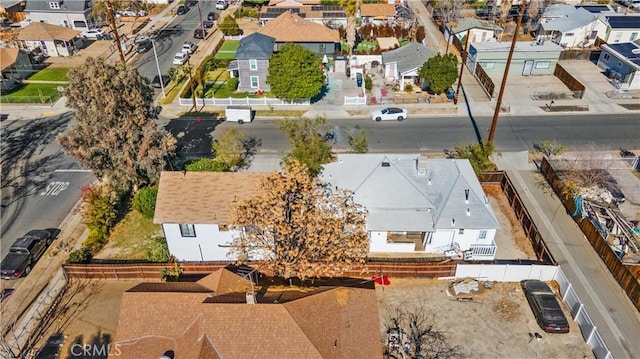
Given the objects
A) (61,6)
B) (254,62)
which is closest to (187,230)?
(254,62)

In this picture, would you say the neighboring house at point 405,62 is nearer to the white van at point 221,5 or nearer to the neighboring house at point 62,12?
the white van at point 221,5

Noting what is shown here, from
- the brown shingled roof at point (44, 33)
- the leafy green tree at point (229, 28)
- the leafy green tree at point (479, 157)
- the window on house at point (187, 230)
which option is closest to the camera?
the window on house at point (187, 230)

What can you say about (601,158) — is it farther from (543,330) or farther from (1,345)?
(1,345)

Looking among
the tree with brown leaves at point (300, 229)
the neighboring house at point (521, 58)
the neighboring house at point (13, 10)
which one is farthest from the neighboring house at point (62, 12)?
the tree with brown leaves at point (300, 229)

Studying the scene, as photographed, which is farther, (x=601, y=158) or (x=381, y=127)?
(x=381, y=127)

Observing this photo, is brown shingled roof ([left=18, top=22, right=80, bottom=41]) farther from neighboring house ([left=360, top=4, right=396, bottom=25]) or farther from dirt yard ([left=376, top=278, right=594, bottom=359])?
dirt yard ([left=376, top=278, right=594, bottom=359])

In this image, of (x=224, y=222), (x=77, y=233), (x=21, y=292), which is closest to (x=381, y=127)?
(x=224, y=222)

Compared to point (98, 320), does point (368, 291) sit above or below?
above
